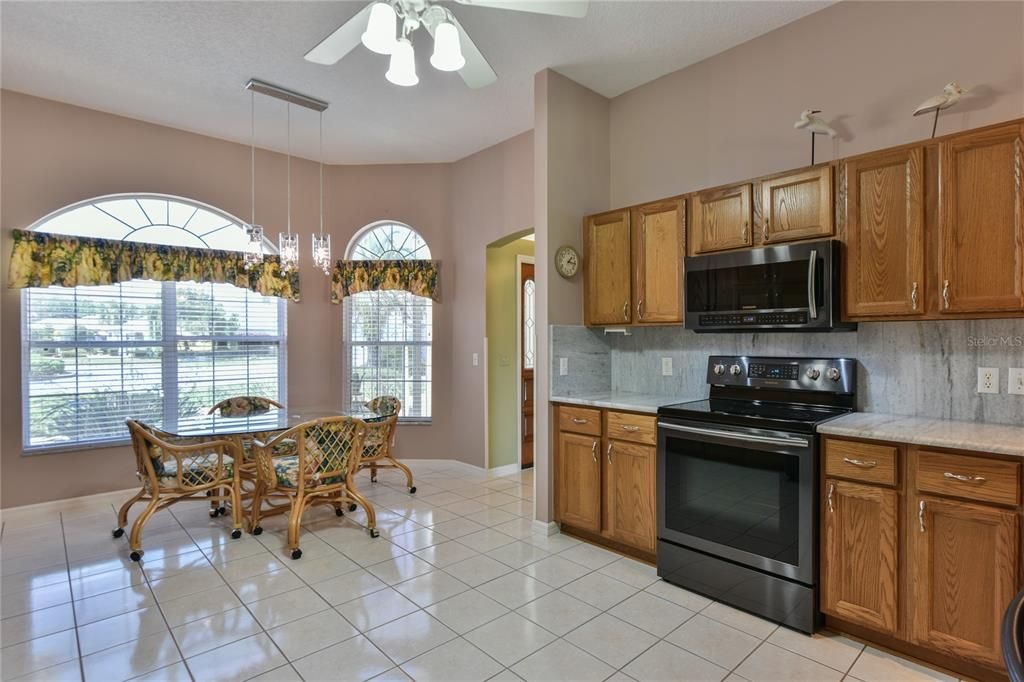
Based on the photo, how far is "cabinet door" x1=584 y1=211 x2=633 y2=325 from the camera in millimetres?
3459

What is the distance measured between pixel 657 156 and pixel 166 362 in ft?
14.5

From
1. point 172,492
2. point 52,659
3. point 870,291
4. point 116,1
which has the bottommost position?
point 52,659

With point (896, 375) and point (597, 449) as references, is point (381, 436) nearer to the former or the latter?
point (597, 449)

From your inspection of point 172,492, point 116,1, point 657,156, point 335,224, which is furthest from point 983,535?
point 335,224

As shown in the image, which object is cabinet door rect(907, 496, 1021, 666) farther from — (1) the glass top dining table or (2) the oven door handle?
(1) the glass top dining table

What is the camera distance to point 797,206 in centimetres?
267

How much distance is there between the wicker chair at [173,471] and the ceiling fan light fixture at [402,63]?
8.19ft

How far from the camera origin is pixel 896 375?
2.59 m

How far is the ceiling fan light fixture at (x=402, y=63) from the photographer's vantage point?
2.24 m

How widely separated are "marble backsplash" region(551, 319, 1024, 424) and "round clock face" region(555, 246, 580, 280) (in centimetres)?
47

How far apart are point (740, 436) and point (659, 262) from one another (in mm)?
1236

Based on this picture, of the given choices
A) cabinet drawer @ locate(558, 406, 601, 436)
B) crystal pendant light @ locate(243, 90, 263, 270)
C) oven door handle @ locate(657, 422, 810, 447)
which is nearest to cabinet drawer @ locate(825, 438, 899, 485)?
oven door handle @ locate(657, 422, 810, 447)

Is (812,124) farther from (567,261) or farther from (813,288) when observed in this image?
(567,261)

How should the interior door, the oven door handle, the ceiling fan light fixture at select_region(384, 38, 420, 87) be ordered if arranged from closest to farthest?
the ceiling fan light fixture at select_region(384, 38, 420, 87), the oven door handle, the interior door
